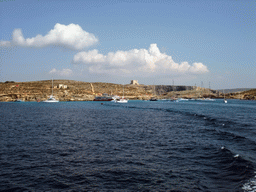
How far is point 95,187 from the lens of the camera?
12453 mm

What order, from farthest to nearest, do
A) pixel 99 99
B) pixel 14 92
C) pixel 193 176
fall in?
pixel 99 99 < pixel 14 92 < pixel 193 176

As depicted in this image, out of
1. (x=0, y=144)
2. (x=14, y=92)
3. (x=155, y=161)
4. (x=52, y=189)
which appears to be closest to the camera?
(x=52, y=189)

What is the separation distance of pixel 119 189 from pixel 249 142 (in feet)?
66.1

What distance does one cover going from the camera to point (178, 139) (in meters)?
27.2

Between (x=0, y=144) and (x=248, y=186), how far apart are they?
84.2 feet

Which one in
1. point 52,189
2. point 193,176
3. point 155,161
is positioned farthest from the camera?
point 155,161

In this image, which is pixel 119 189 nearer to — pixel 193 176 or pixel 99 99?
pixel 193 176

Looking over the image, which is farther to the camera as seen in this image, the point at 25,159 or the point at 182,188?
the point at 25,159

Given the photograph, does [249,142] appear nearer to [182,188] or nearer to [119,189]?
[182,188]

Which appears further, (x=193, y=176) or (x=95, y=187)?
(x=193, y=176)

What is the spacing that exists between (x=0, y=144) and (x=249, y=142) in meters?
30.9

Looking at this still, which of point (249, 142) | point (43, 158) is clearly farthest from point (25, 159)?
point (249, 142)

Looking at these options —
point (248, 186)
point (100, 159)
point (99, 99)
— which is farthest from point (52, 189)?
point (99, 99)

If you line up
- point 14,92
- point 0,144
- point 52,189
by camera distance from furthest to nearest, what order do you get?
point 14,92, point 0,144, point 52,189
